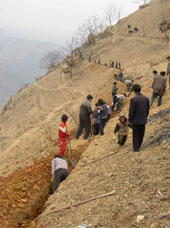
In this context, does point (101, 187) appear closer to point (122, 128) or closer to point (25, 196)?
point (122, 128)

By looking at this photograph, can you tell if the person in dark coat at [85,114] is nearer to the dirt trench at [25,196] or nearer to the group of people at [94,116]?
the group of people at [94,116]

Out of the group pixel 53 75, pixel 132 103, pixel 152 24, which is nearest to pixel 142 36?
pixel 152 24

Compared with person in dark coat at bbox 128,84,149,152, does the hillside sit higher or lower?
lower

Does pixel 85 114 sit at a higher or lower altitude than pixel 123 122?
lower

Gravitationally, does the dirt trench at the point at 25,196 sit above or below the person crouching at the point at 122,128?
below

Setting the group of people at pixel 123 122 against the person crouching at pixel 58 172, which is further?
the person crouching at pixel 58 172

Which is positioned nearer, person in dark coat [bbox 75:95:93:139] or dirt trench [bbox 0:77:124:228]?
dirt trench [bbox 0:77:124:228]

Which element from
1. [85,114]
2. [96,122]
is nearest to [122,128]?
[85,114]

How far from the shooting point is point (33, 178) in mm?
5316

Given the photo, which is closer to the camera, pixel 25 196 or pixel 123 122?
pixel 25 196

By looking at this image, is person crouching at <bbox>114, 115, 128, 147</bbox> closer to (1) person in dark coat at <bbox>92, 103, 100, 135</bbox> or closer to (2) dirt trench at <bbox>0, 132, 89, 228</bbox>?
(2) dirt trench at <bbox>0, 132, 89, 228</bbox>

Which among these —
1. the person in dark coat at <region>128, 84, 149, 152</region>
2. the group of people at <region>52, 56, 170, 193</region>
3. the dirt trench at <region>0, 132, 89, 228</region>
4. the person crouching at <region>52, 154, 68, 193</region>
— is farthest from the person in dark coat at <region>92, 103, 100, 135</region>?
the person in dark coat at <region>128, 84, 149, 152</region>

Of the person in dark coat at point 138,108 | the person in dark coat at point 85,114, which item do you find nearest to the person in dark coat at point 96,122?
the person in dark coat at point 85,114

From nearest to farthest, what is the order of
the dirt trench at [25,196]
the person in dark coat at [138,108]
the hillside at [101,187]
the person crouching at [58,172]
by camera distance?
the hillside at [101,187], the dirt trench at [25,196], the person in dark coat at [138,108], the person crouching at [58,172]
